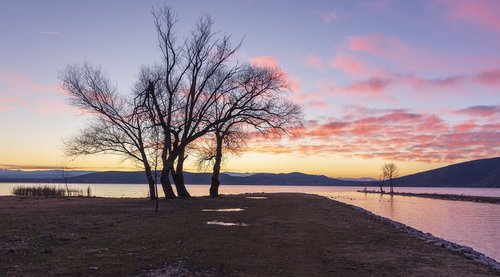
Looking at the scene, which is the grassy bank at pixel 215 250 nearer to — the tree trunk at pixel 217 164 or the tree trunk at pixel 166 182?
the tree trunk at pixel 166 182

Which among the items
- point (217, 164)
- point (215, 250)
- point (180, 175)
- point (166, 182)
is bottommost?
point (215, 250)

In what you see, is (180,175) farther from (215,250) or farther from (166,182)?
(215,250)

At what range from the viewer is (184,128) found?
1746 inches

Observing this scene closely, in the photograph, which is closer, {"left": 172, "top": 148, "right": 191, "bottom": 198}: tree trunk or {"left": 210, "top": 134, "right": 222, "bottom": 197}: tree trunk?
{"left": 172, "top": 148, "right": 191, "bottom": 198}: tree trunk

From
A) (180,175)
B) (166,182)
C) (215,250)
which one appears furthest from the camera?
(180,175)

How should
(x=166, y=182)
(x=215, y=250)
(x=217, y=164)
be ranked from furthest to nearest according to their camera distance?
1. (x=217, y=164)
2. (x=166, y=182)
3. (x=215, y=250)

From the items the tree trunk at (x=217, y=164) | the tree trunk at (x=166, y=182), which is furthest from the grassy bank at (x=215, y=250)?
the tree trunk at (x=217, y=164)

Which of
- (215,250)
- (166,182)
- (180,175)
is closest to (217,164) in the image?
(180,175)

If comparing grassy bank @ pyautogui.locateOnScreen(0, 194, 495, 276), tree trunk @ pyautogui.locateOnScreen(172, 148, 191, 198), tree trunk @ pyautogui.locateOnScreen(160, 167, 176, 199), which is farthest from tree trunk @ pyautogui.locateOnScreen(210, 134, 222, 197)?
grassy bank @ pyautogui.locateOnScreen(0, 194, 495, 276)

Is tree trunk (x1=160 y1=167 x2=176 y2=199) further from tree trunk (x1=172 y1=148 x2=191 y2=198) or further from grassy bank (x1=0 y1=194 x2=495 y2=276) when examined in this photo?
grassy bank (x1=0 y1=194 x2=495 y2=276)

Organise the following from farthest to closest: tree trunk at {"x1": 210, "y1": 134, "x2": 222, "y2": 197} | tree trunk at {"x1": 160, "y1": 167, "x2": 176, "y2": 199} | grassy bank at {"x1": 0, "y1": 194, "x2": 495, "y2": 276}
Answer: tree trunk at {"x1": 210, "y1": 134, "x2": 222, "y2": 197}, tree trunk at {"x1": 160, "y1": 167, "x2": 176, "y2": 199}, grassy bank at {"x1": 0, "y1": 194, "x2": 495, "y2": 276}

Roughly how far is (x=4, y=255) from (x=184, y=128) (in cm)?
3172

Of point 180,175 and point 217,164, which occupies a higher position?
point 217,164

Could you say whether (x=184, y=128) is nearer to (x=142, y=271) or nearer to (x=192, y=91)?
(x=192, y=91)
